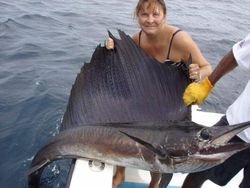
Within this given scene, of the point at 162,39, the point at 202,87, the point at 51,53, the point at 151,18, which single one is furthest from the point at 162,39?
the point at 51,53

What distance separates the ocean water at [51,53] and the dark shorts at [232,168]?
1412 millimetres

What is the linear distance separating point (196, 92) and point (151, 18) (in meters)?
0.79

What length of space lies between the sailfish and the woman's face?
0.52 metres

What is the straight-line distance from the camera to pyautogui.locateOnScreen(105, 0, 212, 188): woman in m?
2.63

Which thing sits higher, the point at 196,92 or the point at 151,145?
the point at 196,92

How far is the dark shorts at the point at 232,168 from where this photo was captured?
1.93m

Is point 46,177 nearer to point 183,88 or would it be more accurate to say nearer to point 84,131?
point 84,131

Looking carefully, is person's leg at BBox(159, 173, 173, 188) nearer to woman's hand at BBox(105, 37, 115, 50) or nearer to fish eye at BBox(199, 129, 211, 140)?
fish eye at BBox(199, 129, 211, 140)

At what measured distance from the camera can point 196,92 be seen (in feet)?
6.77

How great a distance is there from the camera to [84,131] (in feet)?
6.77

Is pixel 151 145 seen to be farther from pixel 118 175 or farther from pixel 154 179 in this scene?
pixel 118 175

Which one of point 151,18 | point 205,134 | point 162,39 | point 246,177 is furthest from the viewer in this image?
point 162,39

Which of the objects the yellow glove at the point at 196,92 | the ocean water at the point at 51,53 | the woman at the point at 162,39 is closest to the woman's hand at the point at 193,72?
the woman at the point at 162,39

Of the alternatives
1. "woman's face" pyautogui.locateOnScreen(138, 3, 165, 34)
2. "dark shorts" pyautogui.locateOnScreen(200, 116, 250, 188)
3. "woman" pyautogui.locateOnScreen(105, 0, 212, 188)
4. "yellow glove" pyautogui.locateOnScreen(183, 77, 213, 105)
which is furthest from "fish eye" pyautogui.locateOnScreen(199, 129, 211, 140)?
"woman's face" pyautogui.locateOnScreen(138, 3, 165, 34)
